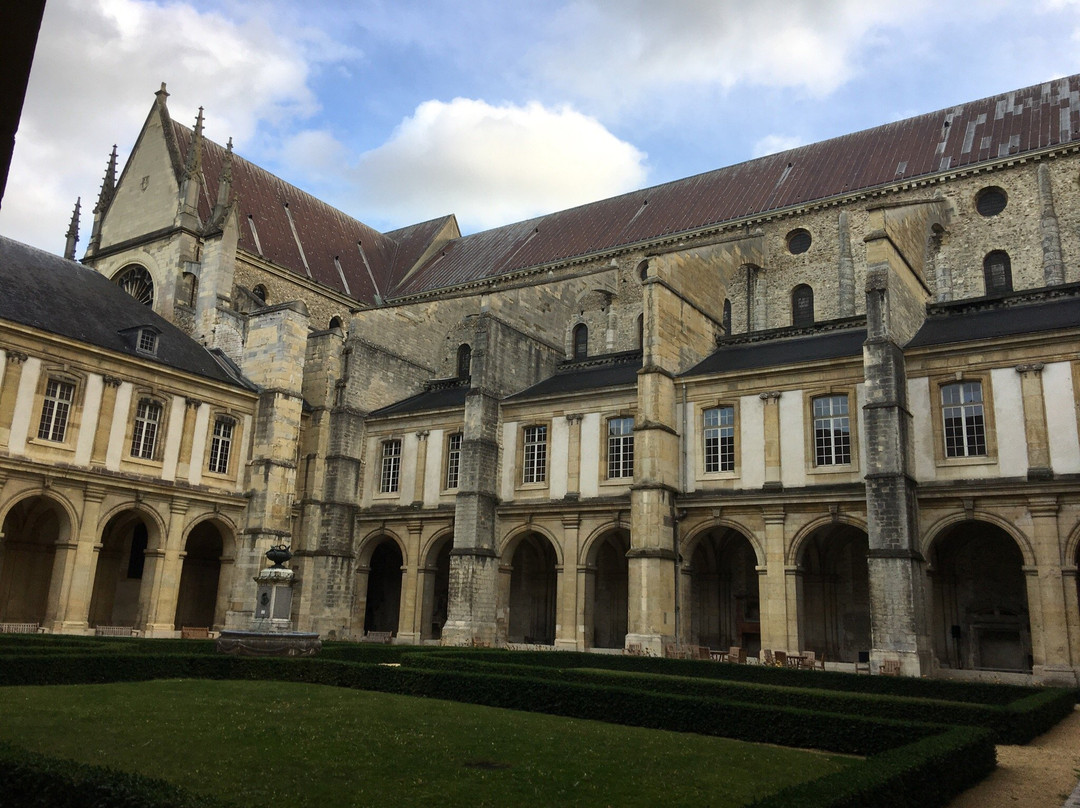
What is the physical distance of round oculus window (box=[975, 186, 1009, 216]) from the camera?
2948 cm

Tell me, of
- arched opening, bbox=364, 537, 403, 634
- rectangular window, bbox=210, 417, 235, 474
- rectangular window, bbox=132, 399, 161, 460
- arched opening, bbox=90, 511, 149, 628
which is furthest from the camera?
arched opening, bbox=364, 537, 403, 634

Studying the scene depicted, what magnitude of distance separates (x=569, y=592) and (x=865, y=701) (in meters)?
14.7

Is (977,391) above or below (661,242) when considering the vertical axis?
below

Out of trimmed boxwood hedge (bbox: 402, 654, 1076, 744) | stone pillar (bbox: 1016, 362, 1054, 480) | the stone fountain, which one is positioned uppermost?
stone pillar (bbox: 1016, 362, 1054, 480)

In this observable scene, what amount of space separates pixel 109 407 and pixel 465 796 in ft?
70.4

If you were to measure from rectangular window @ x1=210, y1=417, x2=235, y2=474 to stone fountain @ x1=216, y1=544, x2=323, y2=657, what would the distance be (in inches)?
336

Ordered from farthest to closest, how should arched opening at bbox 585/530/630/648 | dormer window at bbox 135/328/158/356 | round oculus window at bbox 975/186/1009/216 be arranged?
round oculus window at bbox 975/186/1009/216 < arched opening at bbox 585/530/630/648 < dormer window at bbox 135/328/158/356

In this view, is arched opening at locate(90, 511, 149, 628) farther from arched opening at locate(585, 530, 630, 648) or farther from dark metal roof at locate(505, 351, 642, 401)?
arched opening at locate(585, 530, 630, 648)

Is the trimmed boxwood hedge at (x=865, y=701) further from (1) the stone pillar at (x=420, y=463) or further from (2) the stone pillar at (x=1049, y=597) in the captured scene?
(1) the stone pillar at (x=420, y=463)

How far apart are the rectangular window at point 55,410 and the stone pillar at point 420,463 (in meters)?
11.0

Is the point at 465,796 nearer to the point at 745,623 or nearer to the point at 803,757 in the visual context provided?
the point at 803,757

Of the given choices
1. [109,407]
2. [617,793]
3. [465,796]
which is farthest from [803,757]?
[109,407]

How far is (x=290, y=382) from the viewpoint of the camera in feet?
97.1

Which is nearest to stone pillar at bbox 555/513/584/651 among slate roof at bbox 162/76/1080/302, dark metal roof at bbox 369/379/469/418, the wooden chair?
dark metal roof at bbox 369/379/469/418
